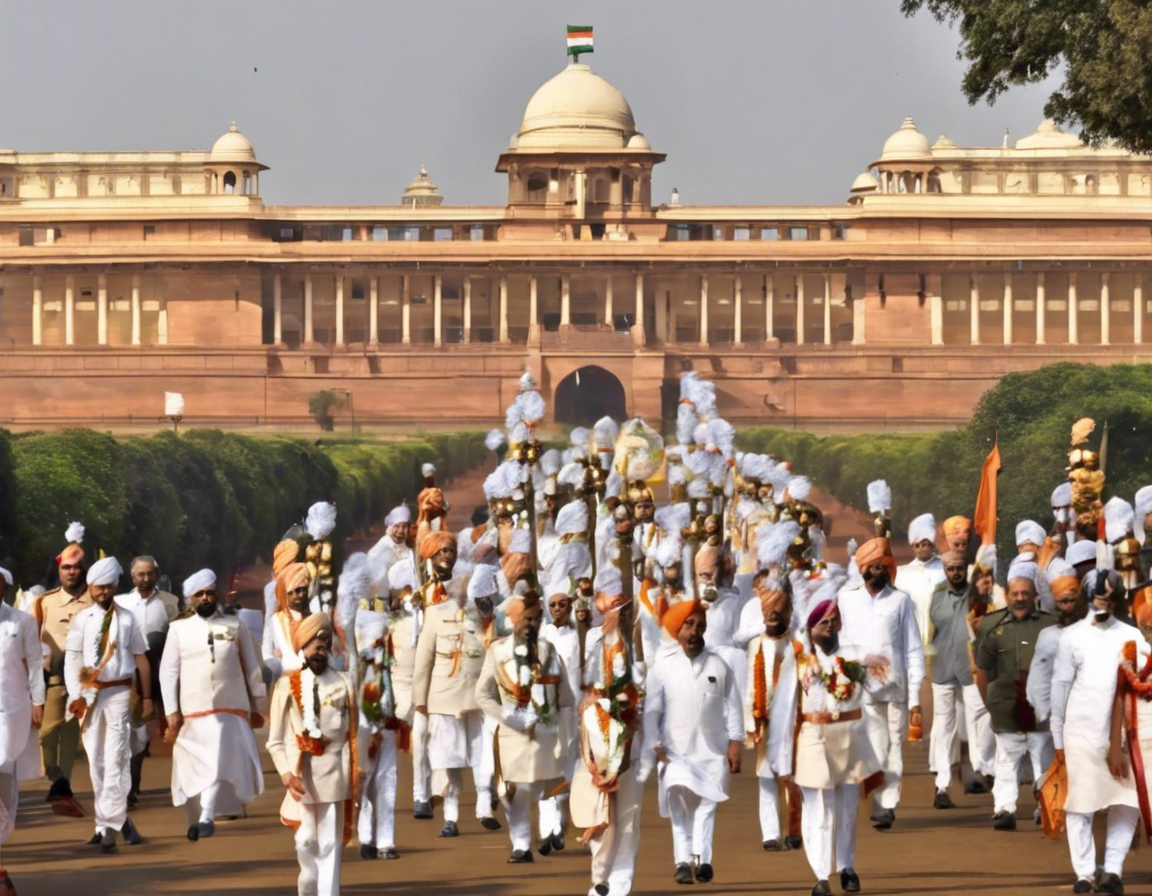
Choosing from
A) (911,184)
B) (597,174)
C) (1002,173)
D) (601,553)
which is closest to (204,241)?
(597,174)

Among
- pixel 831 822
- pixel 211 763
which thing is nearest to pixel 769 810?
pixel 831 822

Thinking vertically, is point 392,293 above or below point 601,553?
above

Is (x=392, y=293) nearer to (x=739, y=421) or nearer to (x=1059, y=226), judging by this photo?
(x=739, y=421)

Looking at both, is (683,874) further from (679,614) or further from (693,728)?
(679,614)

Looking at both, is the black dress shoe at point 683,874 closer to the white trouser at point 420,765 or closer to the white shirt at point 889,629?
the white shirt at point 889,629

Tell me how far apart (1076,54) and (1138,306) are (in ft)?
164

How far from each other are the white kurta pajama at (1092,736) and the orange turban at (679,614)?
1.35 metres

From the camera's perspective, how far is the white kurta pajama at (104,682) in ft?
36.2

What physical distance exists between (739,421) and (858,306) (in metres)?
7.60

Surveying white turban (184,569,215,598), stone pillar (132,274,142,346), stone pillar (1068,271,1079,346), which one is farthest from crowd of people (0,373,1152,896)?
stone pillar (132,274,142,346)

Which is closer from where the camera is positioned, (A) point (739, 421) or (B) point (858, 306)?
(A) point (739, 421)

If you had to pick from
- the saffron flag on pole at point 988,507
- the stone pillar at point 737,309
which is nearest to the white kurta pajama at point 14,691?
the saffron flag on pole at point 988,507

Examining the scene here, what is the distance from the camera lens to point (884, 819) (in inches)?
452

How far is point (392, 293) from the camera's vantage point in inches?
2552
